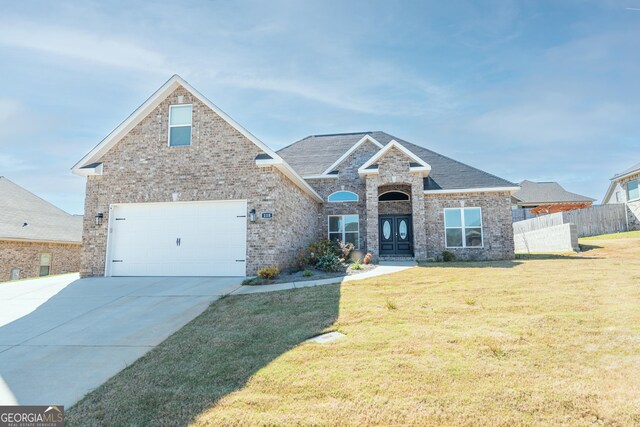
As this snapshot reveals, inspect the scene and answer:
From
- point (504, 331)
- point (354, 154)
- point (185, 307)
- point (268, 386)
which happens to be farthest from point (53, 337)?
point (354, 154)

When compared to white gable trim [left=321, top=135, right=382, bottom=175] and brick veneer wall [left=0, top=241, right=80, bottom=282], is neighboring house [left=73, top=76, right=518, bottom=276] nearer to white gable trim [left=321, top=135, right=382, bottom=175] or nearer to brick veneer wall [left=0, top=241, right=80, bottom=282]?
white gable trim [left=321, top=135, right=382, bottom=175]

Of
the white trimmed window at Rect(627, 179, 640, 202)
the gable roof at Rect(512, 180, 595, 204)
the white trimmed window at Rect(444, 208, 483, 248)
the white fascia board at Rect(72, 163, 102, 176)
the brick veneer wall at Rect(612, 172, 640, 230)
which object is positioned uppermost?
the gable roof at Rect(512, 180, 595, 204)

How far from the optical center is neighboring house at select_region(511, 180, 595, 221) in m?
34.6

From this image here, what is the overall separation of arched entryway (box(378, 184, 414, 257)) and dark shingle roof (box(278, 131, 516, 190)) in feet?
5.31

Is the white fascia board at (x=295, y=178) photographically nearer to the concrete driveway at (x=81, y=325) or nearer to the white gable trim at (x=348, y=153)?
the white gable trim at (x=348, y=153)

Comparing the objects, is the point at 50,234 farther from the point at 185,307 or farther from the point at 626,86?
the point at 626,86

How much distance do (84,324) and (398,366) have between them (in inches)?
263

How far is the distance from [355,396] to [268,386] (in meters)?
1.04

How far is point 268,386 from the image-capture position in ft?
13.3

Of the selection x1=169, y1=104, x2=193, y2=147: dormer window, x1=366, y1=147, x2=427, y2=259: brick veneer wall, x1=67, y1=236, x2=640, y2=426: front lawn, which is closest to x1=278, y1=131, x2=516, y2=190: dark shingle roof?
x1=366, y1=147, x2=427, y2=259: brick veneer wall

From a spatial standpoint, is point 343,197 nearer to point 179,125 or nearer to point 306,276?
point 306,276

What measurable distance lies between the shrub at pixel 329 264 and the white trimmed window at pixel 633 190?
2677cm

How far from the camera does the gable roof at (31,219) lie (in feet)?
64.8

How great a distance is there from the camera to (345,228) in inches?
746
